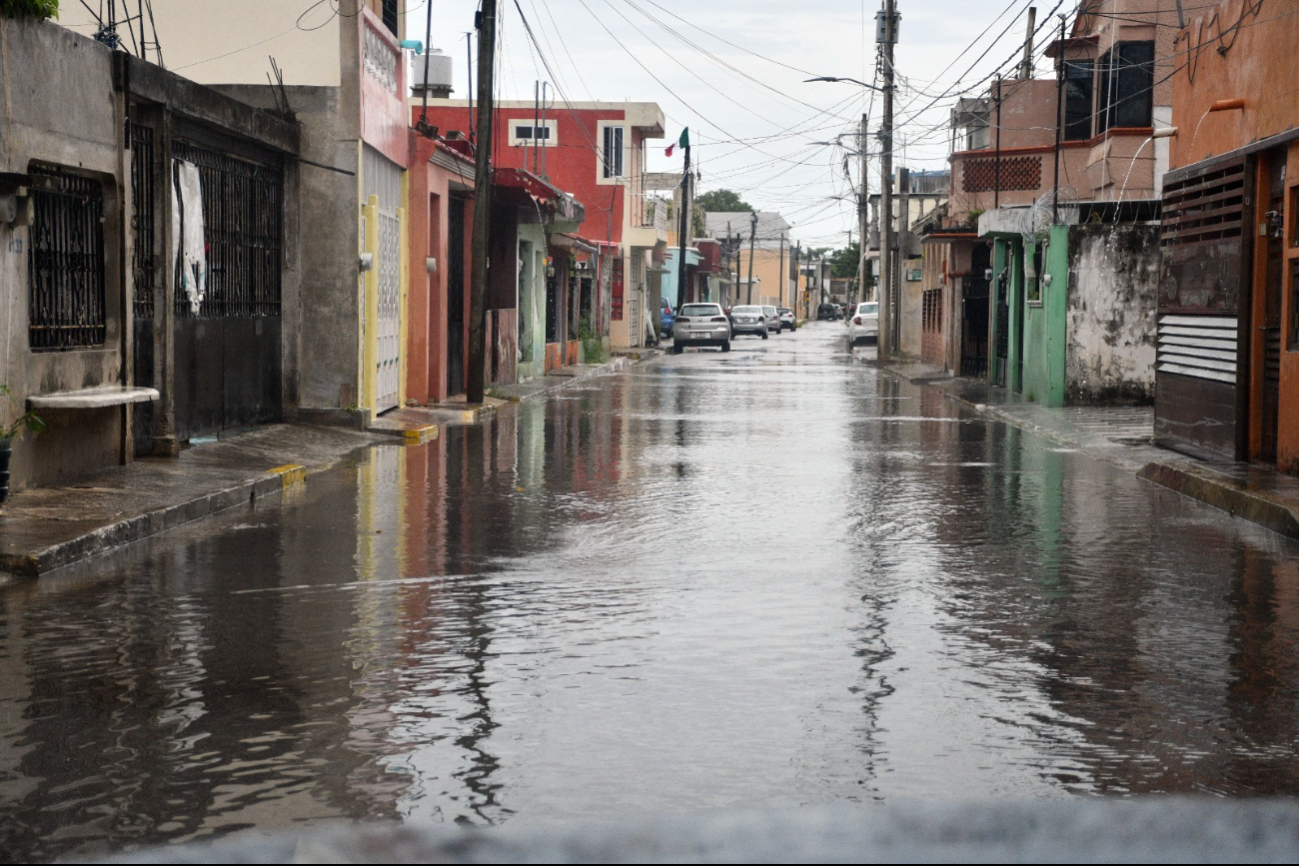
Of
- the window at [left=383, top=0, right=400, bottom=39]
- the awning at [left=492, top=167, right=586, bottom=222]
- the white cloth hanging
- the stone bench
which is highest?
the window at [left=383, top=0, right=400, bottom=39]

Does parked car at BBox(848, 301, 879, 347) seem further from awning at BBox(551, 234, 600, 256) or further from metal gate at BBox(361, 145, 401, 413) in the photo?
metal gate at BBox(361, 145, 401, 413)

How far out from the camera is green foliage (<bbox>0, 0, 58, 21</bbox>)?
12104 mm

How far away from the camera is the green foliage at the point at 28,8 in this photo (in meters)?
12.1

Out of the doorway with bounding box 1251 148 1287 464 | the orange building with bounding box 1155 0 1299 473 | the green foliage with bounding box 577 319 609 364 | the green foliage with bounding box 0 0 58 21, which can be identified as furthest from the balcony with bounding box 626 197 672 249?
the green foliage with bounding box 0 0 58 21

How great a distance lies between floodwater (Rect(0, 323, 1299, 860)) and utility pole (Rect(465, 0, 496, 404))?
12.4 m

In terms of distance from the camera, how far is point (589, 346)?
48.3m

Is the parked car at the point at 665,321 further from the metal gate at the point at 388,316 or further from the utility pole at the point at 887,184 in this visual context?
the metal gate at the point at 388,316

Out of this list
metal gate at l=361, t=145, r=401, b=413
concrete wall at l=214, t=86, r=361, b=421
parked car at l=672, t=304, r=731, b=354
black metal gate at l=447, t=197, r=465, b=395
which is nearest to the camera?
concrete wall at l=214, t=86, r=361, b=421

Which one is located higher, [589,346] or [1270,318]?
[1270,318]

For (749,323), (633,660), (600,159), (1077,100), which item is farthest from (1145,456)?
(749,323)

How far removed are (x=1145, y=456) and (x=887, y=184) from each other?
112 ft

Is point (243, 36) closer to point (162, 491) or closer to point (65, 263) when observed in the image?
point (65, 263)

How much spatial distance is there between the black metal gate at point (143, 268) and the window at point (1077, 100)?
26698 mm

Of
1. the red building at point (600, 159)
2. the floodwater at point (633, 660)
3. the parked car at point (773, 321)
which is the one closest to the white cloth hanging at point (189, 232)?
the floodwater at point (633, 660)
